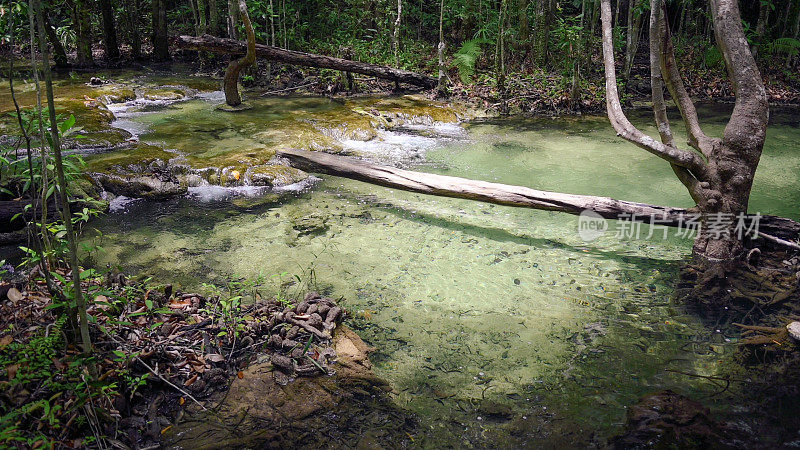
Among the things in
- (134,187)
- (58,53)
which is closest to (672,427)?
(134,187)

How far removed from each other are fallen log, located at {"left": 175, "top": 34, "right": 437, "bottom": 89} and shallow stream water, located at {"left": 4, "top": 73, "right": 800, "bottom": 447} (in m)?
2.78

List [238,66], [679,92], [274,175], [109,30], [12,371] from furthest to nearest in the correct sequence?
[109,30] < [238,66] < [274,175] < [679,92] < [12,371]

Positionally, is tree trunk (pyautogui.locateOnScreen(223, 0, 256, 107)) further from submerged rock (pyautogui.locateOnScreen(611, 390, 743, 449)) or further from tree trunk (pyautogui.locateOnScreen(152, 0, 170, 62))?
submerged rock (pyautogui.locateOnScreen(611, 390, 743, 449))

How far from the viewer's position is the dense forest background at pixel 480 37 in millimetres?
11750

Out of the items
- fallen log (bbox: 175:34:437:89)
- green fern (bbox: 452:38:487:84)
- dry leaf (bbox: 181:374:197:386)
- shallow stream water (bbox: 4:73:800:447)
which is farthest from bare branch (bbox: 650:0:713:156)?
fallen log (bbox: 175:34:437:89)

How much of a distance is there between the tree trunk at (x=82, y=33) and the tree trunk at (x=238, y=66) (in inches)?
213

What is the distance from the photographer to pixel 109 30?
14.5 m

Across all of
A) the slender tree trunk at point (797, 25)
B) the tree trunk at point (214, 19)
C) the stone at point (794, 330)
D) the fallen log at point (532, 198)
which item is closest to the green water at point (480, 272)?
the fallen log at point (532, 198)

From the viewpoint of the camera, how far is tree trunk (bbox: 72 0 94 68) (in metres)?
12.5

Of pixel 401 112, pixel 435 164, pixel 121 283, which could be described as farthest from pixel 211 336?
pixel 401 112

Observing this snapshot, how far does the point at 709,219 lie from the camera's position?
15.3 feet

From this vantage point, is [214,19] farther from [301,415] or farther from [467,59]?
[301,415]

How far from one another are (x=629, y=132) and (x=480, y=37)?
10.9m

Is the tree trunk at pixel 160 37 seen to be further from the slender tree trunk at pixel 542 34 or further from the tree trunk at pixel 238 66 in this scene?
the slender tree trunk at pixel 542 34
